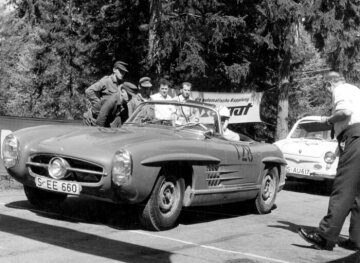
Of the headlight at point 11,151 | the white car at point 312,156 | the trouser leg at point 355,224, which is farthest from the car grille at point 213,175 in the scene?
the white car at point 312,156

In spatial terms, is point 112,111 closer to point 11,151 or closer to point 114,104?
point 114,104

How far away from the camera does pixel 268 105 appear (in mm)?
22938

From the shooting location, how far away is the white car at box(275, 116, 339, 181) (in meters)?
12.0

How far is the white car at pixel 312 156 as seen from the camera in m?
12.0

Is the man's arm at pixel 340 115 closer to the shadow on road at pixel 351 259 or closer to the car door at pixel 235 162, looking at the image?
the shadow on road at pixel 351 259

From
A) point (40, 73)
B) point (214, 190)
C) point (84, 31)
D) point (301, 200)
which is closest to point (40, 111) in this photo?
point (40, 73)

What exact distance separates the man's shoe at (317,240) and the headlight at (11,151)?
3.33 metres

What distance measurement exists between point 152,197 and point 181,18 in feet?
46.1

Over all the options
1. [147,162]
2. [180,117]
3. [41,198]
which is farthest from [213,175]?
[41,198]

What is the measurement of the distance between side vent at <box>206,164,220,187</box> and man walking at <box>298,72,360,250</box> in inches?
56.0

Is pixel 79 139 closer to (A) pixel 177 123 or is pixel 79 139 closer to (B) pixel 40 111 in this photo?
(A) pixel 177 123

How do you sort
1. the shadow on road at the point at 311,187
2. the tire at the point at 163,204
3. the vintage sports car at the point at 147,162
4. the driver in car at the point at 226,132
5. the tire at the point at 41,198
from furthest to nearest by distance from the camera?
the shadow on road at the point at 311,187 < the driver in car at the point at 226,132 < the tire at the point at 41,198 < the tire at the point at 163,204 < the vintage sports car at the point at 147,162

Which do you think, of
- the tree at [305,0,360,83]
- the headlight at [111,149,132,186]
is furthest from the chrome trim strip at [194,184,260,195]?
the tree at [305,0,360,83]

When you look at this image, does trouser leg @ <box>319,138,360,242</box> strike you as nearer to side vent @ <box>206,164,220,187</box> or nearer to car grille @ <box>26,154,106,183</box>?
side vent @ <box>206,164,220,187</box>
